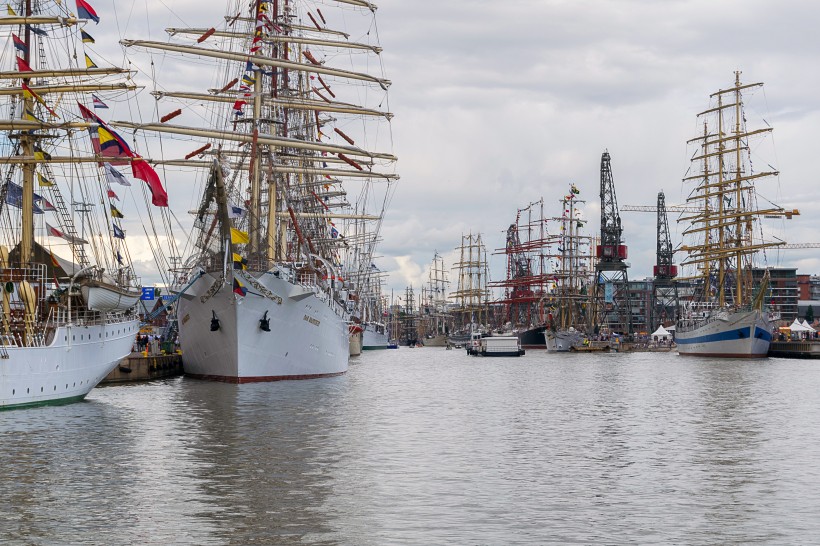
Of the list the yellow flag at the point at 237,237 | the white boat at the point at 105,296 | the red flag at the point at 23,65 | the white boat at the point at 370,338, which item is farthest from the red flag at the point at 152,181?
the white boat at the point at 370,338

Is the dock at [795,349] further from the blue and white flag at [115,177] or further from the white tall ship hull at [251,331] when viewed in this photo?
the blue and white flag at [115,177]

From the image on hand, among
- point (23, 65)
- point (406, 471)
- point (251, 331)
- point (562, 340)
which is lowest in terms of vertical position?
point (406, 471)

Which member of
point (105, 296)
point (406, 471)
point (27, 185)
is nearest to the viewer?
point (406, 471)

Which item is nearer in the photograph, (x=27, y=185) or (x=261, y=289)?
(x=27, y=185)

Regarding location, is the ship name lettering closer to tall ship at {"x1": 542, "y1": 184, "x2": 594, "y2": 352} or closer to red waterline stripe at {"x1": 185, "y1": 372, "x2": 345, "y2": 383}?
red waterline stripe at {"x1": 185, "y1": 372, "x2": 345, "y2": 383}

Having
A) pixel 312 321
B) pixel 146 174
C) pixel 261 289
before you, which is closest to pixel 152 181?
pixel 146 174

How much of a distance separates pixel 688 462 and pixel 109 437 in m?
17.3

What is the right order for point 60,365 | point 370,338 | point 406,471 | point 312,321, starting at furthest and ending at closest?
point 370,338 < point 312,321 < point 60,365 < point 406,471

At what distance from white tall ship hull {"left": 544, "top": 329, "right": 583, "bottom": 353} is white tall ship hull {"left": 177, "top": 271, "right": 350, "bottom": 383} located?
102526mm

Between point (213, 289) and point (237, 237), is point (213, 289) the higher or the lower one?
the lower one

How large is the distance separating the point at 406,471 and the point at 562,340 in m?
140

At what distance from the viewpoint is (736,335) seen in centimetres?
11581

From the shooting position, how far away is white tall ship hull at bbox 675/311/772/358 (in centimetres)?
11412

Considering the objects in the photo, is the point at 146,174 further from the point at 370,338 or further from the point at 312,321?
the point at 370,338
